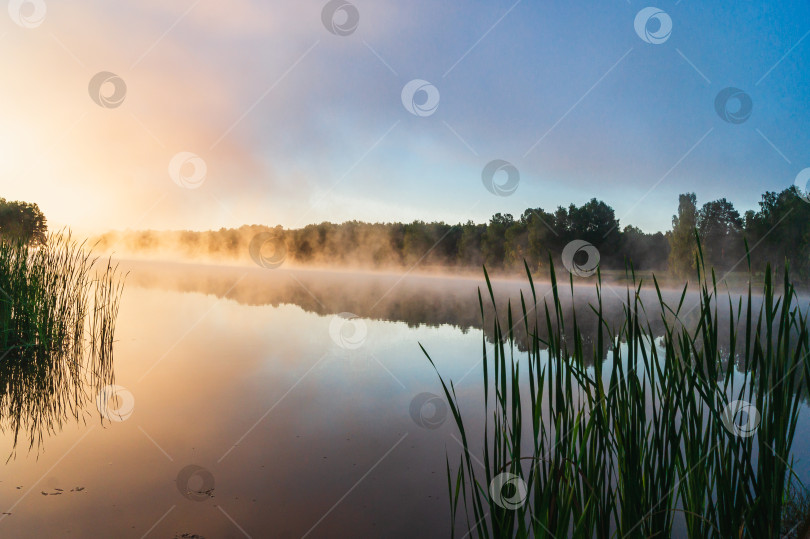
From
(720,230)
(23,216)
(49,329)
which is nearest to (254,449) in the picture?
(49,329)

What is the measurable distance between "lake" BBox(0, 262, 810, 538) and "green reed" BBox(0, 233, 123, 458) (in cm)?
43

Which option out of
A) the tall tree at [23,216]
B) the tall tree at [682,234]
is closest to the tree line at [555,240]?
the tall tree at [682,234]

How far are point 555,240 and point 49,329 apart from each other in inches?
1575

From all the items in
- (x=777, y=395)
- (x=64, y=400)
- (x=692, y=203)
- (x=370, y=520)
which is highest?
(x=692, y=203)

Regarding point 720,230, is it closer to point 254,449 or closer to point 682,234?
point 682,234

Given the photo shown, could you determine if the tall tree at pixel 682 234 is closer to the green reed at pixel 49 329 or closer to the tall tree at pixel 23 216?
the green reed at pixel 49 329

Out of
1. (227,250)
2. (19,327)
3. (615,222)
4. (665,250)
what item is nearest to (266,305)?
(19,327)

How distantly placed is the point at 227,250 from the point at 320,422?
71.4m

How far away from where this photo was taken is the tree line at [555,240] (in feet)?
87.2

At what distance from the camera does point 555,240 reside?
137 feet

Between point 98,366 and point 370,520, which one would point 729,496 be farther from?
point 98,366

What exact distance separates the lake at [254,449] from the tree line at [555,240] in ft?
24.4

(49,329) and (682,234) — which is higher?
(682,234)

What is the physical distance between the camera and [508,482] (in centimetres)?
198
